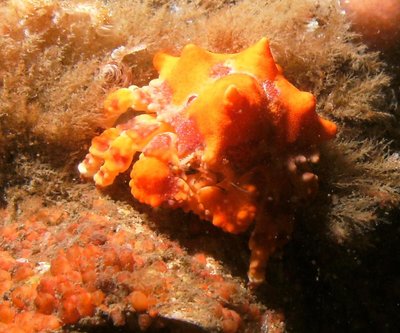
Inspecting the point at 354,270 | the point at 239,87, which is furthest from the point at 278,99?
the point at 354,270

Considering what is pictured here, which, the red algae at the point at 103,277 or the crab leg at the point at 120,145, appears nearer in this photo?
the red algae at the point at 103,277

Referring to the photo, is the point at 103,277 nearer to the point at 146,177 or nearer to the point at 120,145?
the point at 146,177

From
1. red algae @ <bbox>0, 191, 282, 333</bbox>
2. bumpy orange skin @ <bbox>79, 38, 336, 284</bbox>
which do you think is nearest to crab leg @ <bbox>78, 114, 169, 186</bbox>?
bumpy orange skin @ <bbox>79, 38, 336, 284</bbox>

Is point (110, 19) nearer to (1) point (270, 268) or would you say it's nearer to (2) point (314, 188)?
(2) point (314, 188)

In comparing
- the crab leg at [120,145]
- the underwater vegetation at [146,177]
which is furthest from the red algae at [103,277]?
the crab leg at [120,145]

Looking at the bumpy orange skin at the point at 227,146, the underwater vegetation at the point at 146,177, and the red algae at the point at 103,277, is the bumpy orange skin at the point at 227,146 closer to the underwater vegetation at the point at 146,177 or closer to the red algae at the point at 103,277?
the underwater vegetation at the point at 146,177

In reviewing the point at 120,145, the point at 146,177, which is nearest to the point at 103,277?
the point at 146,177
